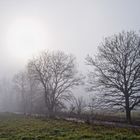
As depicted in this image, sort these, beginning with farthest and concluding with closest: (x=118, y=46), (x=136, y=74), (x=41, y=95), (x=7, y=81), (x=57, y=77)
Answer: (x=7, y=81) < (x=41, y=95) < (x=57, y=77) < (x=118, y=46) < (x=136, y=74)

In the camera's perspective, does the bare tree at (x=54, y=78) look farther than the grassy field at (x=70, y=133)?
Yes

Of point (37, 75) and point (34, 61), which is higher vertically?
point (34, 61)

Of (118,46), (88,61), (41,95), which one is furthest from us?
(41,95)

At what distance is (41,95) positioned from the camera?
64250 millimetres

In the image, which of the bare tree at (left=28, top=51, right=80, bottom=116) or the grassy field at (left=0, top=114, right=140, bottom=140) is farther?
the bare tree at (left=28, top=51, right=80, bottom=116)

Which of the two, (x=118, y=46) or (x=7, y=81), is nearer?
(x=118, y=46)

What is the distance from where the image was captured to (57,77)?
4759 cm

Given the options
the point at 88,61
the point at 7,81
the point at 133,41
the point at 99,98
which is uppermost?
the point at 7,81

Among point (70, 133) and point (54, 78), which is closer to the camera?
point (70, 133)

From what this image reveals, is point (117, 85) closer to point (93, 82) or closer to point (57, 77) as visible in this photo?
point (93, 82)

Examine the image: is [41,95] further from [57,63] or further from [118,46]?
[118,46]

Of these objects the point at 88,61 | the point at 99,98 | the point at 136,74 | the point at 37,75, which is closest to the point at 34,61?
the point at 37,75

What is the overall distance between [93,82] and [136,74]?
5.76 metres

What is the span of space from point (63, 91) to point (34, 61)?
961 cm
